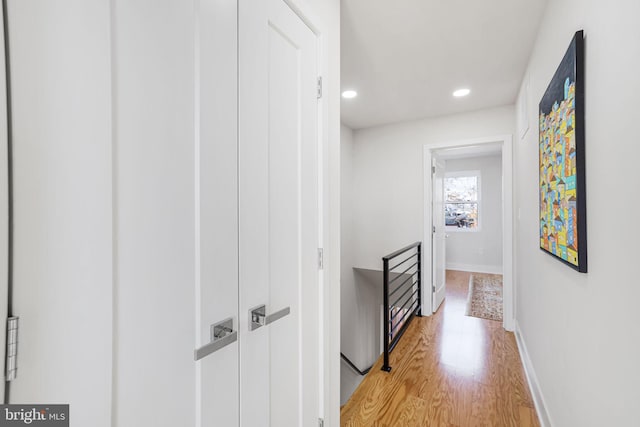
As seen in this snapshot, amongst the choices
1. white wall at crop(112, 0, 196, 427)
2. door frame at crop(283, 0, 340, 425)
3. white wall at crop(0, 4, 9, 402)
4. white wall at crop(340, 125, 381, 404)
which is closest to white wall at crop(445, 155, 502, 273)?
white wall at crop(340, 125, 381, 404)

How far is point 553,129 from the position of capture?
1.43 meters

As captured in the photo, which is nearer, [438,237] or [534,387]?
[534,387]

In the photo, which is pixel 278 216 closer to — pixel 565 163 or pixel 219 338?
pixel 219 338

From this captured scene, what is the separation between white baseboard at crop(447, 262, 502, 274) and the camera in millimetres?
6287

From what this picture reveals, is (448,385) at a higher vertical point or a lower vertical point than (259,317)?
lower

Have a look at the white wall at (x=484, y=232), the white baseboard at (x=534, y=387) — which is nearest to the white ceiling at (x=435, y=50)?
the white baseboard at (x=534, y=387)

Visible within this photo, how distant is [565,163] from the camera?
1.25 m

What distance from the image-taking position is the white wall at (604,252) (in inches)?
30.5

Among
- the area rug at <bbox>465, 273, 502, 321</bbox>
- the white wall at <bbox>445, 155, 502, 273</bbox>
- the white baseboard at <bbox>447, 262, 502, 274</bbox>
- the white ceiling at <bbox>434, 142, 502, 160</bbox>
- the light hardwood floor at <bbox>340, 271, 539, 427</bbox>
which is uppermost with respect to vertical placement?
the white ceiling at <bbox>434, 142, 502, 160</bbox>

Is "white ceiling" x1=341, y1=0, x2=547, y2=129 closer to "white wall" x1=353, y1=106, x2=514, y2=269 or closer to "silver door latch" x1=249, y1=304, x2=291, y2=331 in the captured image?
"white wall" x1=353, y1=106, x2=514, y2=269

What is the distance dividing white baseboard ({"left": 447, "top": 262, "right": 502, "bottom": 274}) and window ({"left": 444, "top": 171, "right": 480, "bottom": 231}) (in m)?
0.83

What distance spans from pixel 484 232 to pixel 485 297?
250cm

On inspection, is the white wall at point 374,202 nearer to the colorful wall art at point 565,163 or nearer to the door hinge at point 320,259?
the colorful wall art at point 565,163

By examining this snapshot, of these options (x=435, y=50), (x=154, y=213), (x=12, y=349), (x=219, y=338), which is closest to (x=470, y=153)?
(x=435, y=50)
